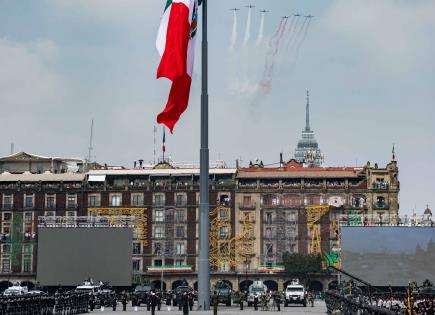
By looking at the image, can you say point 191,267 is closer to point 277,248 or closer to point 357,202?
point 277,248

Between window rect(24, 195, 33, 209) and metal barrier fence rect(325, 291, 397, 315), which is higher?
window rect(24, 195, 33, 209)

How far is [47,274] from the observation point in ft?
352

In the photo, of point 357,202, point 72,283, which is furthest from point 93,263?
point 357,202

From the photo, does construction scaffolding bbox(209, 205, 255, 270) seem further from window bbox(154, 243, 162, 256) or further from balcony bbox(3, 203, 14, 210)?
balcony bbox(3, 203, 14, 210)

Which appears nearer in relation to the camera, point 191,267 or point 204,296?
point 204,296

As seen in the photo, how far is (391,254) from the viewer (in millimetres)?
104750

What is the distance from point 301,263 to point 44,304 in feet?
289

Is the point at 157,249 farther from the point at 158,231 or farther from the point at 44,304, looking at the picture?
the point at 44,304

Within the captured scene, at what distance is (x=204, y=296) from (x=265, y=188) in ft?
313

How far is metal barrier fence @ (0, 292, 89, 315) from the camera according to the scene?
53656 millimetres

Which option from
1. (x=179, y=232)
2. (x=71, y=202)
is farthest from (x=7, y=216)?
(x=179, y=232)

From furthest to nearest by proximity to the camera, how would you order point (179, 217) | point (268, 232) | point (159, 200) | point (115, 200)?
1. point (115, 200)
2. point (159, 200)
3. point (268, 232)
4. point (179, 217)

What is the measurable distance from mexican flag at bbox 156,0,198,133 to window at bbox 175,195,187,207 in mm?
98345

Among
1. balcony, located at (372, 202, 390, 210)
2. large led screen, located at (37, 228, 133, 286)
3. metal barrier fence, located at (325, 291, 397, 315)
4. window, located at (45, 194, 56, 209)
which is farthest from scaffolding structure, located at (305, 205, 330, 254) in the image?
metal barrier fence, located at (325, 291, 397, 315)
